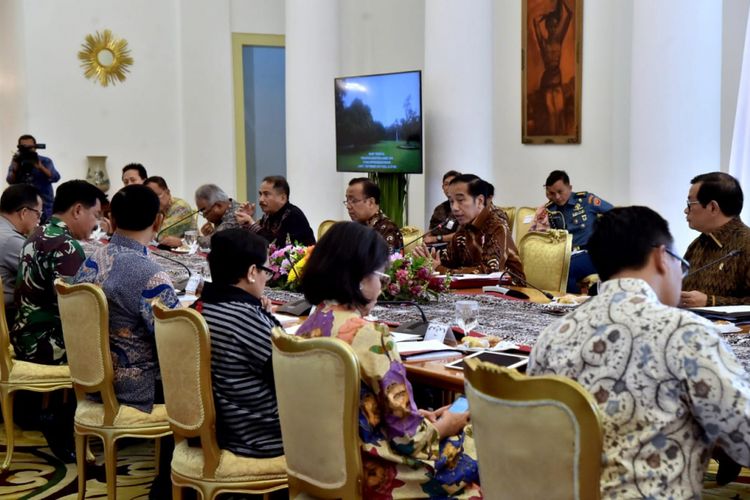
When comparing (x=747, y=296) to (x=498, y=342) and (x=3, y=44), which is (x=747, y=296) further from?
(x=3, y=44)

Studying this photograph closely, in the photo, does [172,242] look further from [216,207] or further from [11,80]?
[11,80]

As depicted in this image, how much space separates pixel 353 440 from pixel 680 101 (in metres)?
4.81

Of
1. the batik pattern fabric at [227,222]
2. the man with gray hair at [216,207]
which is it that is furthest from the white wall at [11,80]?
the batik pattern fabric at [227,222]

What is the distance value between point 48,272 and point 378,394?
7.44 feet

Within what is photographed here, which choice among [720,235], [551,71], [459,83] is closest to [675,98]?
[459,83]

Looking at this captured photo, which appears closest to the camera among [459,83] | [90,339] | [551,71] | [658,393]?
[658,393]

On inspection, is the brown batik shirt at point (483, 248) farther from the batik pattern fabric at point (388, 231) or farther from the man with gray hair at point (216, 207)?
the man with gray hair at point (216, 207)

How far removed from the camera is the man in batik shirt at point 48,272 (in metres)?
4.09

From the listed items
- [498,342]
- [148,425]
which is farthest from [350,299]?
[148,425]

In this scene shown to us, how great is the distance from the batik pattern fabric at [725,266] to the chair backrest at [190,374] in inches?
82.7

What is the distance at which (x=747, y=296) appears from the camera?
3.87 m

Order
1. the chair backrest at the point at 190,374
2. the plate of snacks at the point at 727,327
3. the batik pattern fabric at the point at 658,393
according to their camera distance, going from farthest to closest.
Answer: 1. the plate of snacks at the point at 727,327
2. the chair backrest at the point at 190,374
3. the batik pattern fabric at the point at 658,393

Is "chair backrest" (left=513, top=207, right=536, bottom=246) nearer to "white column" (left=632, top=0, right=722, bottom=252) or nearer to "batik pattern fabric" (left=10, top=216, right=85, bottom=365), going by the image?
"white column" (left=632, top=0, right=722, bottom=252)

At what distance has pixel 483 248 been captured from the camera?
17.1 feet
